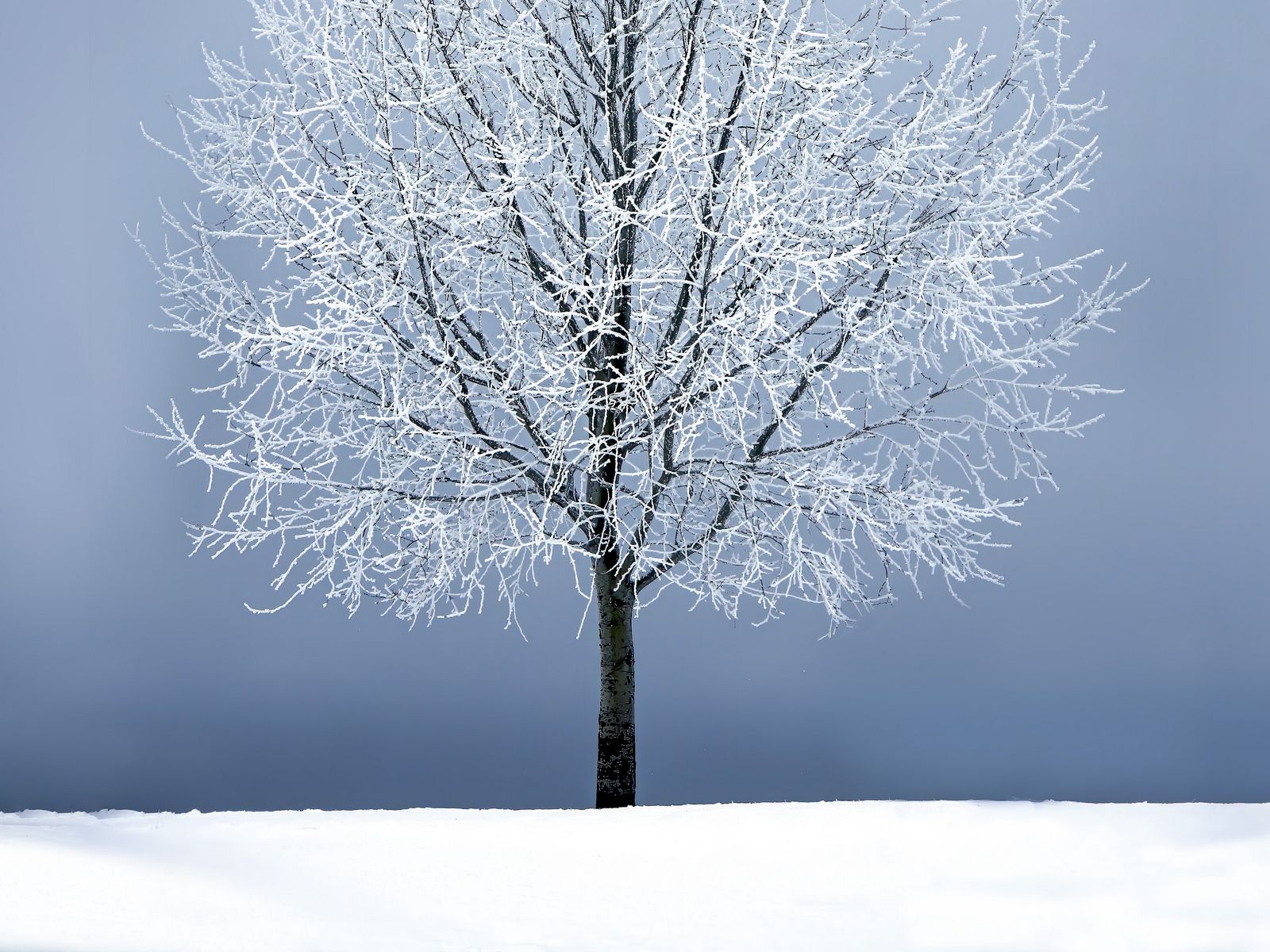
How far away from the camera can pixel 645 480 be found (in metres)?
6.57

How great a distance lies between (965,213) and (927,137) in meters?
0.45

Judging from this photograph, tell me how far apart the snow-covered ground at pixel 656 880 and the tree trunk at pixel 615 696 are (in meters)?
1.07

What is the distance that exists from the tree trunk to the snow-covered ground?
107cm

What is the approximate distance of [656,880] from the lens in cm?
518

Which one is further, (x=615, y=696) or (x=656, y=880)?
(x=615, y=696)

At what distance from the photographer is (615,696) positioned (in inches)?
292

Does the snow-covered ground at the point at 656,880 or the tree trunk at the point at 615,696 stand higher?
the tree trunk at the point at 615,696

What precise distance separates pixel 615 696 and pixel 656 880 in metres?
2.28

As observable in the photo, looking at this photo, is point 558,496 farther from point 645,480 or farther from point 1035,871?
point 1035,871

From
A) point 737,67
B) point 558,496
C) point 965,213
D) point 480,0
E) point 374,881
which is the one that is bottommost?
point 374,881

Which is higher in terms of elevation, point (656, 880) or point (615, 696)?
point (615, 696)

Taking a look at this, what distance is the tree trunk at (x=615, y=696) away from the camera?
24.1 ft

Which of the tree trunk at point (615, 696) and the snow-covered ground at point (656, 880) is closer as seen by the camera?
the snow-covered ground at point (656, 880)

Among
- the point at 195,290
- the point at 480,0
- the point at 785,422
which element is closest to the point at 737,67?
the point at 480,0
